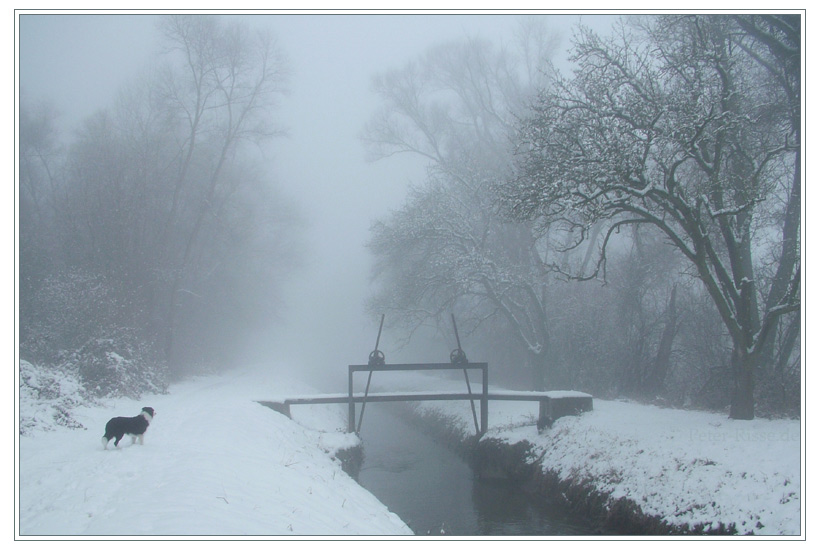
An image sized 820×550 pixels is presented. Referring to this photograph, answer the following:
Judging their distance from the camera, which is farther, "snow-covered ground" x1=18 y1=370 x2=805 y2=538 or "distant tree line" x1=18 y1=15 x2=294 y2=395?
"distant tree line" x1=18 y1=15 x2=294 y2=395

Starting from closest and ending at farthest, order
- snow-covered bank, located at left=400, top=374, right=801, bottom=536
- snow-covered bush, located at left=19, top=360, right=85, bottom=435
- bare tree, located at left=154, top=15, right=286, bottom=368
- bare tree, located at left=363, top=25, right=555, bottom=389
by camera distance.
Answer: snow-covered bank, located at left=400, top=374, right=801, bottom=536, snow-covered bush, located at left=19, top=360, right=85, bottom=435, bare tree, located at left=363, top=25, right=555, bottom=389, bare tree, located at left=154, top=15, right=286, bottom=368

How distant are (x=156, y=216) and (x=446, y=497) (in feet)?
61.9

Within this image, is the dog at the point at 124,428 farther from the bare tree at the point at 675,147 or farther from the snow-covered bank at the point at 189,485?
the bare tree at the point at 675,147

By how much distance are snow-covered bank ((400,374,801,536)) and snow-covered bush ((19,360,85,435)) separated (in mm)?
10921

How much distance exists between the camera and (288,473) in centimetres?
1024

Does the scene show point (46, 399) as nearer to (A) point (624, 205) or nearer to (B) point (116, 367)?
(B) point (116, 367)

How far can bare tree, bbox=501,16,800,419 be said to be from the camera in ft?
39.7

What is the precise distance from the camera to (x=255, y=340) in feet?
171

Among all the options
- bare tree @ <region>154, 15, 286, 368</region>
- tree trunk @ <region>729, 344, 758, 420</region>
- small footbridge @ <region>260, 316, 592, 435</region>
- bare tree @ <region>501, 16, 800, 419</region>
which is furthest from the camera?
bare tree @ <region>154, 15, 286, 368</region>

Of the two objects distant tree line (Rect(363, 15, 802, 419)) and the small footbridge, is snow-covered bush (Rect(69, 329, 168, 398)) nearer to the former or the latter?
the small footbridge

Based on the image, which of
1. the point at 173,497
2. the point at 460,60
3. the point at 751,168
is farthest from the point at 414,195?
the point at 173,497

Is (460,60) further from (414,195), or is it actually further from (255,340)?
(255,340)

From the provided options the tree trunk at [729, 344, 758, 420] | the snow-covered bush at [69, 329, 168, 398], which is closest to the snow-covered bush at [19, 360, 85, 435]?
the snow-covered bush at [69, 329, 168, 398]

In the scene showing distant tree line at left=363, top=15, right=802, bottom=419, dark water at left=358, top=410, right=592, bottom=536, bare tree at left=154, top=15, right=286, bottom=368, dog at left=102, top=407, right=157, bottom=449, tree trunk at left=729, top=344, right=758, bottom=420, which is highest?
bare tree at left=154, top=15, right=286, bottom=368
